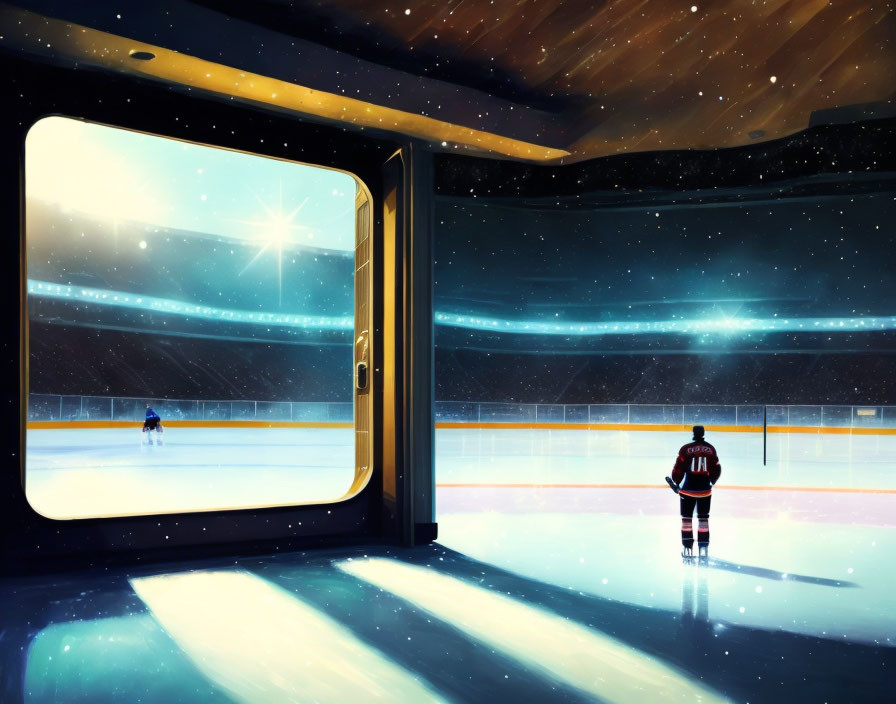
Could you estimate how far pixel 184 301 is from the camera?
28.8 meters

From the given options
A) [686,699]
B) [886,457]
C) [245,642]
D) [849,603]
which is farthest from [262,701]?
[886,457]

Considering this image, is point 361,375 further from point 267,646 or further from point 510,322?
point 510,322

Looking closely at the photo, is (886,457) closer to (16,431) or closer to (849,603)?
(849,603)

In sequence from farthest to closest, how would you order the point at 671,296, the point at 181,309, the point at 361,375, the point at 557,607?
the point at 181,309 → the point at 671,296 → the point at 361,375 → the point at 557,607

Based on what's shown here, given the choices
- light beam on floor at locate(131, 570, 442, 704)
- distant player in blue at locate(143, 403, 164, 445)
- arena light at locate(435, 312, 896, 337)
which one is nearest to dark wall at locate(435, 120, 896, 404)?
arena light at locate(435, 312, 896, 337)

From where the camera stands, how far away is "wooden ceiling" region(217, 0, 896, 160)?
4.42m

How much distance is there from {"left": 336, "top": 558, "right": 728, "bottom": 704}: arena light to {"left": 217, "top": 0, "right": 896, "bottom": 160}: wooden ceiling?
3.70m

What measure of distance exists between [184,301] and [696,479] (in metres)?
26.9

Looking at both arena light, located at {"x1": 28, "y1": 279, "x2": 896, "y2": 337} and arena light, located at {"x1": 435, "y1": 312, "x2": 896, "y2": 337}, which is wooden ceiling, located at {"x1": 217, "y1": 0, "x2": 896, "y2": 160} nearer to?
arena light, located at {"x1": 435, "y1": 312, "x2": 896, "y2": 337}

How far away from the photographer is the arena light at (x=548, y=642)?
288 cm

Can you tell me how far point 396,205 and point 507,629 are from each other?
3.64m

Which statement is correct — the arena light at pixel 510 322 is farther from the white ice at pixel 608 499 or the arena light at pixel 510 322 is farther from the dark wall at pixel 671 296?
the white ice at pixel 608 499

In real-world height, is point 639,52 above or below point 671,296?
below

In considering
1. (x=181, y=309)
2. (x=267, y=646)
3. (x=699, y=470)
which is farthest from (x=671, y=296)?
(x=267, y=646)
